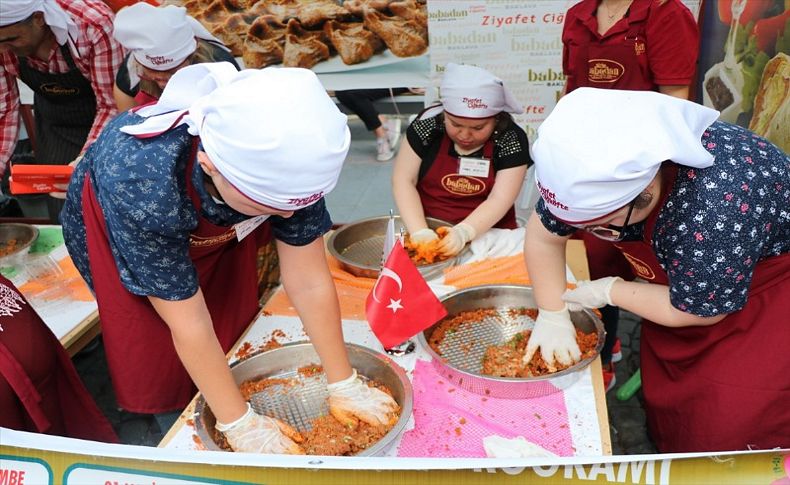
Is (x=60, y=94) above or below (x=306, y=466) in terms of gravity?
below

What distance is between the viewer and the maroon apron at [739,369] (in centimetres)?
148

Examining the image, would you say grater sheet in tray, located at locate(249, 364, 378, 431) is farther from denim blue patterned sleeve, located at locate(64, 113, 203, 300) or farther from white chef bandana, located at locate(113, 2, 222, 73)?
white chef bandana, located at locate(113, 2, 222, 73)

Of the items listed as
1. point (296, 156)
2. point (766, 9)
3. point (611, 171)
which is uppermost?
point (296, 156)

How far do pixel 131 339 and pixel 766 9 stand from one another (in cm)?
314

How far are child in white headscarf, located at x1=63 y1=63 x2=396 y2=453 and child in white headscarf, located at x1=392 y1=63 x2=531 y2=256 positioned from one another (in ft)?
2.69

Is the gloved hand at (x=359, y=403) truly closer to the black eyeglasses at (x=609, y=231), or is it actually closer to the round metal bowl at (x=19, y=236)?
the black eyeglasses at (x=609, y=231)

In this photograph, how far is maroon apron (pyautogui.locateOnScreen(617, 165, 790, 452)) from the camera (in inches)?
58.4

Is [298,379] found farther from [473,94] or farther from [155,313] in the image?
[473,94]

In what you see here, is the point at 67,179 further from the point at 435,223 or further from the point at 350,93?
the point at 350,93

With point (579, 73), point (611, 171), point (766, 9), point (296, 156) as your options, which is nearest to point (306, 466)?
point (296, 156)

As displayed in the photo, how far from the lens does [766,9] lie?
116 inches

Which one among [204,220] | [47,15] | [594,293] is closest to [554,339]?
[594,293]

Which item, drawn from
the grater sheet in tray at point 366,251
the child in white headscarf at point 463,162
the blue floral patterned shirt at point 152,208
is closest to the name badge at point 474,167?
the child in white headscarf at point 463,162

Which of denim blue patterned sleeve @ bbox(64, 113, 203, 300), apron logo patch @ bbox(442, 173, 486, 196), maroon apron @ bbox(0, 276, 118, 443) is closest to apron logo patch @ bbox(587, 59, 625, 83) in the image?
apron logo patch @ bbox(442, 173, 486, 196)
